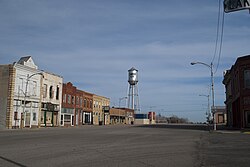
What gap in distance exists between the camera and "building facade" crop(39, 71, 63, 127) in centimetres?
5403

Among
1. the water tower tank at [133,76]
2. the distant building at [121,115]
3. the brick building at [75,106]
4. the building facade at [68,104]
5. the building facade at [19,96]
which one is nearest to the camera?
the building facade at [19,96]

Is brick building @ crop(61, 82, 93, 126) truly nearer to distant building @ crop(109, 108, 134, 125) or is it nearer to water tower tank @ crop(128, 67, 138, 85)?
distant building @ crop(109, 108, 134, 125)

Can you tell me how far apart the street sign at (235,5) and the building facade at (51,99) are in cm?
4963

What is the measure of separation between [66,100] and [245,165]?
55760mm

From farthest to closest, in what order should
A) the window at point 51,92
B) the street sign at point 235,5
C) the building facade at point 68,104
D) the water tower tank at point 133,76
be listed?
the water tower tank at point 133,76, the building facade at point 68,104, the window at point 51,92, the street sign at point 235,5

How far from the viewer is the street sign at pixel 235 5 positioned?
236 inches

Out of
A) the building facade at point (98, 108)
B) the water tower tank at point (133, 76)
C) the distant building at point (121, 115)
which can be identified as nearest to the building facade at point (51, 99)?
the building facade at point (98, 108)

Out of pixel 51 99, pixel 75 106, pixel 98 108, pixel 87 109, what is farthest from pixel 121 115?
pixel 51 99

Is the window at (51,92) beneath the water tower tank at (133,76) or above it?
beneath

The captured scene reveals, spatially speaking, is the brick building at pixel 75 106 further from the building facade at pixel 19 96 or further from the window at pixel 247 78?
the window at pixel 247 78

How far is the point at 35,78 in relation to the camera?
169 ft

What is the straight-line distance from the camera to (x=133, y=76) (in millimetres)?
100875

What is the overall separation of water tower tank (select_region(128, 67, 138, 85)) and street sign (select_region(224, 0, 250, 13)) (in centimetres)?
9439

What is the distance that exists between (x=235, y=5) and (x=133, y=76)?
94.8 m
